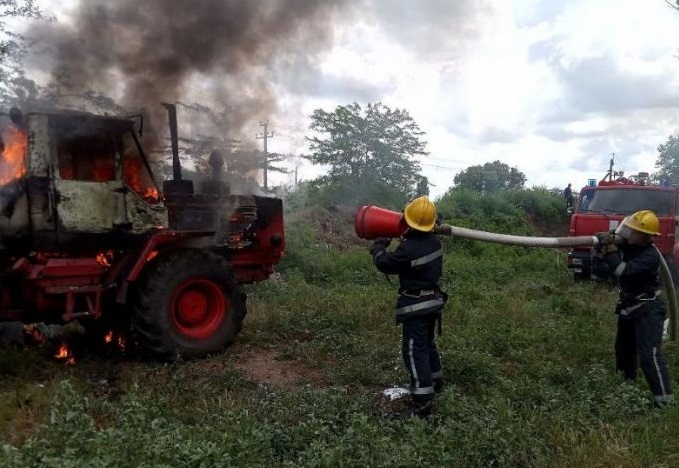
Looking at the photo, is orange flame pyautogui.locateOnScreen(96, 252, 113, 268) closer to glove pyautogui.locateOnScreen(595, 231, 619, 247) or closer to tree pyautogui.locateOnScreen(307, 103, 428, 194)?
glove pyautogui.locateOnScreen(595, 231, 619, 247)

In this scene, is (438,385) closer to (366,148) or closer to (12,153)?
(12,153)

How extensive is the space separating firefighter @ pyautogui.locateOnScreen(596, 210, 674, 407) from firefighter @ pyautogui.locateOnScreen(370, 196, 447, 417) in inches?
62.0

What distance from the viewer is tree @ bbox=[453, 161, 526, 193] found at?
33938 millimetres

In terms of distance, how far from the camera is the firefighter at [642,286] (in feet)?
16.2

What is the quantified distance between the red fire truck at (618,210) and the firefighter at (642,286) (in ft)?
19.6

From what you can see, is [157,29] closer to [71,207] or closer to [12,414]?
[71,207]

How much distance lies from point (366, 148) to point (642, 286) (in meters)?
16.5

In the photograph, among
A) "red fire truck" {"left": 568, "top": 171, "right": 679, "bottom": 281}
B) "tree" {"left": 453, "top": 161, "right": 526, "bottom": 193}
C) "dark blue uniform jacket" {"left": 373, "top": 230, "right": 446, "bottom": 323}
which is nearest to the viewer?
"dark blue uniform jacket" {"left": 373, "top": 230, "right": 446, "bottom": 323}

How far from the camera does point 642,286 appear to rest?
5.17 meters

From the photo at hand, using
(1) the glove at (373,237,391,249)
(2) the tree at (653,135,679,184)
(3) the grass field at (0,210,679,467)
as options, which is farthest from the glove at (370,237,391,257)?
(2) the tree at (653,135,679,184)

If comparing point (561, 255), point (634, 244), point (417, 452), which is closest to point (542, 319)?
point (634, 244)

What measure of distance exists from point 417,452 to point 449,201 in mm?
18217

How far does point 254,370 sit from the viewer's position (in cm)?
609

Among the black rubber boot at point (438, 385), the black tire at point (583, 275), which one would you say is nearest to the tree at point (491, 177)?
the black tire at point (583, 275)
